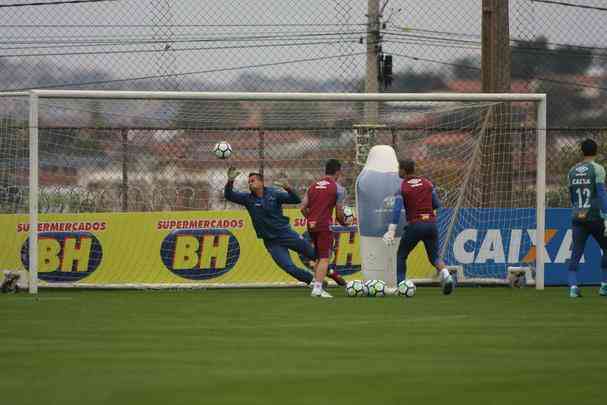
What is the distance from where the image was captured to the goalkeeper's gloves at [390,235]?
683 inches

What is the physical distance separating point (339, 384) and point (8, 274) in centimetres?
1219

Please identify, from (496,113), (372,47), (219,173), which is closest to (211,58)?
(219,173)

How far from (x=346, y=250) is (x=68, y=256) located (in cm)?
439

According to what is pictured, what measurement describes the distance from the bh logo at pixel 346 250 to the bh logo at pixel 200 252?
1.60 meters

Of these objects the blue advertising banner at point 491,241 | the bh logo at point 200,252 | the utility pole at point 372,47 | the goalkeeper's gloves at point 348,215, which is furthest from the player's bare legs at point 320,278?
the utility pole at point 372,47

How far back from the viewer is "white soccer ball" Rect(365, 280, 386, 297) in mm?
17750

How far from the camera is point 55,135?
792 inches

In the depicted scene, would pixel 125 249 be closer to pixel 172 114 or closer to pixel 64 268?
pixel 64 268

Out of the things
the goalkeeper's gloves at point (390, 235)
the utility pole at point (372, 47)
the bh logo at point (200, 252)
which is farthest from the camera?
the utility pole at point (372, 47)

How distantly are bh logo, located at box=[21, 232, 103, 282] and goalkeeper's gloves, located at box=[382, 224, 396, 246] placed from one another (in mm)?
4934

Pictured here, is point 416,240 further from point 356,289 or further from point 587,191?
point 587,191

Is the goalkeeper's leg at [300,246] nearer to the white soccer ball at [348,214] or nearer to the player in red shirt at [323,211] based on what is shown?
the white soccer ball at [348,214]

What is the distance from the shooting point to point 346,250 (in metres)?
20.7

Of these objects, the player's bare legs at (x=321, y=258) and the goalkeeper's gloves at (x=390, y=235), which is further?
the player's bare legs at (x=321, y=258)
